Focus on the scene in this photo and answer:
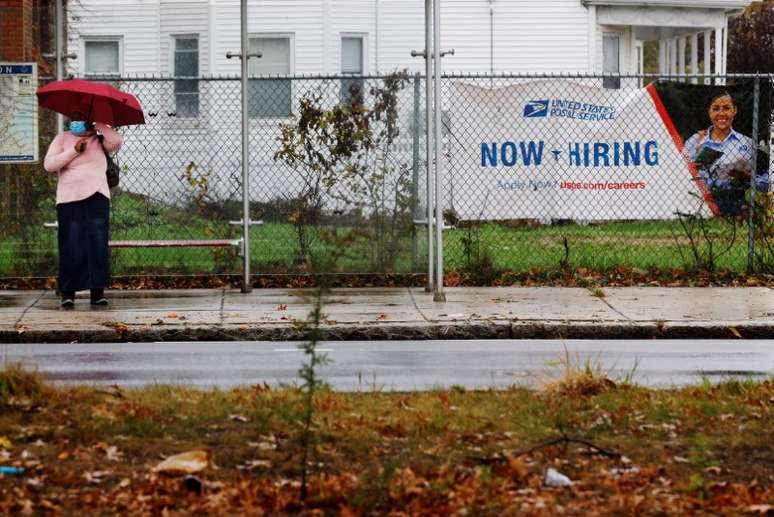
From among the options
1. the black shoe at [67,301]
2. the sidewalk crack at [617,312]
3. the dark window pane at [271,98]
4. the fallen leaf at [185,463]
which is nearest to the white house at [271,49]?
the dark window pane at [271,98]

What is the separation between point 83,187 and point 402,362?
453cm

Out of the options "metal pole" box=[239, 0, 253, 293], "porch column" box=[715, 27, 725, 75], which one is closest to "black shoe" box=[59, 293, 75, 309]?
"metal pole" box=[239, 0, 253, 293]

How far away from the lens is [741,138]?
17156 millimetres

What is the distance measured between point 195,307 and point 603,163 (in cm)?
561

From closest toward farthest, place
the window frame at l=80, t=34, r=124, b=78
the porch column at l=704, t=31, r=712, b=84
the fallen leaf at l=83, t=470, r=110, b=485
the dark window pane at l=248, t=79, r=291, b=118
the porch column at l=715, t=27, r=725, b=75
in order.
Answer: the fallen leaf at l=83, t=470, r=110, b=485 < the dark window pane at l=248, t=79, r=291, b=118 < the window frame at l=80, t=34, r=124, b=78 < the porch column at l=715, t=27, r=725, b=75 < the porch column at l=704, t=31, r=712, b=84

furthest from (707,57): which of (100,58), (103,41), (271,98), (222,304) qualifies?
(222,304)

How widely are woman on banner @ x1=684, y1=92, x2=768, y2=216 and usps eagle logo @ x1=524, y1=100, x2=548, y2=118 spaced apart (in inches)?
72.9

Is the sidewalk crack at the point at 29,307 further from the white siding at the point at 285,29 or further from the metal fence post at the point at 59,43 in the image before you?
the white siding at the point at 285,29

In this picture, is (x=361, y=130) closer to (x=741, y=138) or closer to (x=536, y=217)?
(x=536, y=217)

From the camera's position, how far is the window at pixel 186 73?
15.8 meters

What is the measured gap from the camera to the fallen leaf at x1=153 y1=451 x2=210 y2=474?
6336 mm

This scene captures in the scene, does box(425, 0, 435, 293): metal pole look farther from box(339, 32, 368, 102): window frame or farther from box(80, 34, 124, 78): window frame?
box(80, 34, 124, 78): window frame

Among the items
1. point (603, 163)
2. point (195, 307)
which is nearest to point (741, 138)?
point (603, 163)

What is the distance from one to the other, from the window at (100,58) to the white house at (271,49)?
0.08ft
